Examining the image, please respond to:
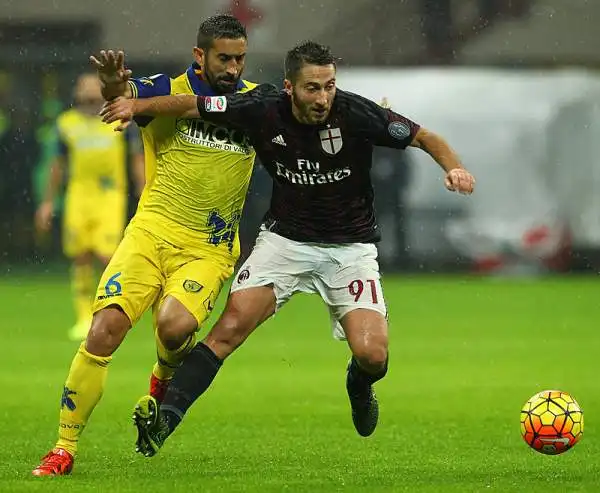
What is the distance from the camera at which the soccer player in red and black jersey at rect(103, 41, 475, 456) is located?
23.7ft

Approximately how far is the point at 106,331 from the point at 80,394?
0.32 metres

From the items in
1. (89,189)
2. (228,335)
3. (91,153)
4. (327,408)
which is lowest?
(327,408)

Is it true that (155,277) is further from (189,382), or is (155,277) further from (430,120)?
(430,120)

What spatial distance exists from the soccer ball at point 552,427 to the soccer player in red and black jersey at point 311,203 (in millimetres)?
822

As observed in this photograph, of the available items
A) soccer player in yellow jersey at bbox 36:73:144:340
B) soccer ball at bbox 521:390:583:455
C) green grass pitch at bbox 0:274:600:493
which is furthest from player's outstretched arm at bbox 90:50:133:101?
soccer player in yellow jersey at bbox 36:73:144:340

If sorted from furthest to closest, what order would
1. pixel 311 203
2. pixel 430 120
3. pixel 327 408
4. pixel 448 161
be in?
pixel 430 120 → pixel 327 408 → pixel 311 203 → pixel 448 161

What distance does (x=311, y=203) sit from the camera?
24.8ft

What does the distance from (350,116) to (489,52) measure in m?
15.0

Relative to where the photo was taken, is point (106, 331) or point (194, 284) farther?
point (194, 284)

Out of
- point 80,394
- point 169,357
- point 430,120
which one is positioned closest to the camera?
point 80,394

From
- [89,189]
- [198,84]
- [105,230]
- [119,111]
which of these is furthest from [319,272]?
[89,189]

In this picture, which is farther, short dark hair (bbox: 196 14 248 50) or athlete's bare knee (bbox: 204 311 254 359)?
short dark hair (bbox: 196 14 248 50)

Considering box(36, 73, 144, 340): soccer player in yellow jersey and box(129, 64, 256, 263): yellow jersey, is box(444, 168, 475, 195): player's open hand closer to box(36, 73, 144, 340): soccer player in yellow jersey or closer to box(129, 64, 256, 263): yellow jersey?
box(129, 64, 256, 263): yellow jersey

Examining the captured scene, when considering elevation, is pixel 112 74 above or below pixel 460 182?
above
